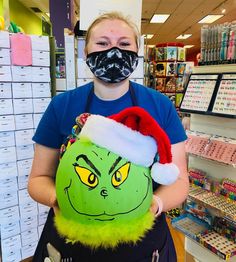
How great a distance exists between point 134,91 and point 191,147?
42.8 inches

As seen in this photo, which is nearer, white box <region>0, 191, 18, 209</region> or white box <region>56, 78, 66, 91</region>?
white box <region>0, 191, 18, 209</region>

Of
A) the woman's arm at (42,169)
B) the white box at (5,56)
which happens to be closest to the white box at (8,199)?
the white box at (5,56)

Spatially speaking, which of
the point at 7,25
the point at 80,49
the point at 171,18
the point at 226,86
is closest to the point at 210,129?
the point at 226,86

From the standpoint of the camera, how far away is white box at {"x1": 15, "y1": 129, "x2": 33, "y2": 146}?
2.10 metres

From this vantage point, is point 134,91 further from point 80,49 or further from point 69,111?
point 80,49

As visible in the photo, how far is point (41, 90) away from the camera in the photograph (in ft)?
7.11

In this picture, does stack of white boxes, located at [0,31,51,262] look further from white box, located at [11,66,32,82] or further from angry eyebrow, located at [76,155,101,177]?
angry eyebrow, located at [76,155,101,177]

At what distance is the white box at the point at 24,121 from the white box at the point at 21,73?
0.86ft

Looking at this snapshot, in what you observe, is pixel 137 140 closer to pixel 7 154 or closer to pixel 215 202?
pixel 215 202

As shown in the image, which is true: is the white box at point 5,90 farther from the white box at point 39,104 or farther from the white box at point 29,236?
the white box at point 29,236

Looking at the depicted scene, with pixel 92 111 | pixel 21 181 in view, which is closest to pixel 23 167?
pixel 21 181

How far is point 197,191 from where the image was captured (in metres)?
1.99

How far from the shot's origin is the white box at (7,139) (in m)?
2.04

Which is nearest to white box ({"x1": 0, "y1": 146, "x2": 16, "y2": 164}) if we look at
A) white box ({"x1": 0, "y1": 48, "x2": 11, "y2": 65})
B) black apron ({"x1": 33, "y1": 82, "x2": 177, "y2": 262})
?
white box ({"x1": 0, "y1": 48, "x2": 11, "y2": 65})
